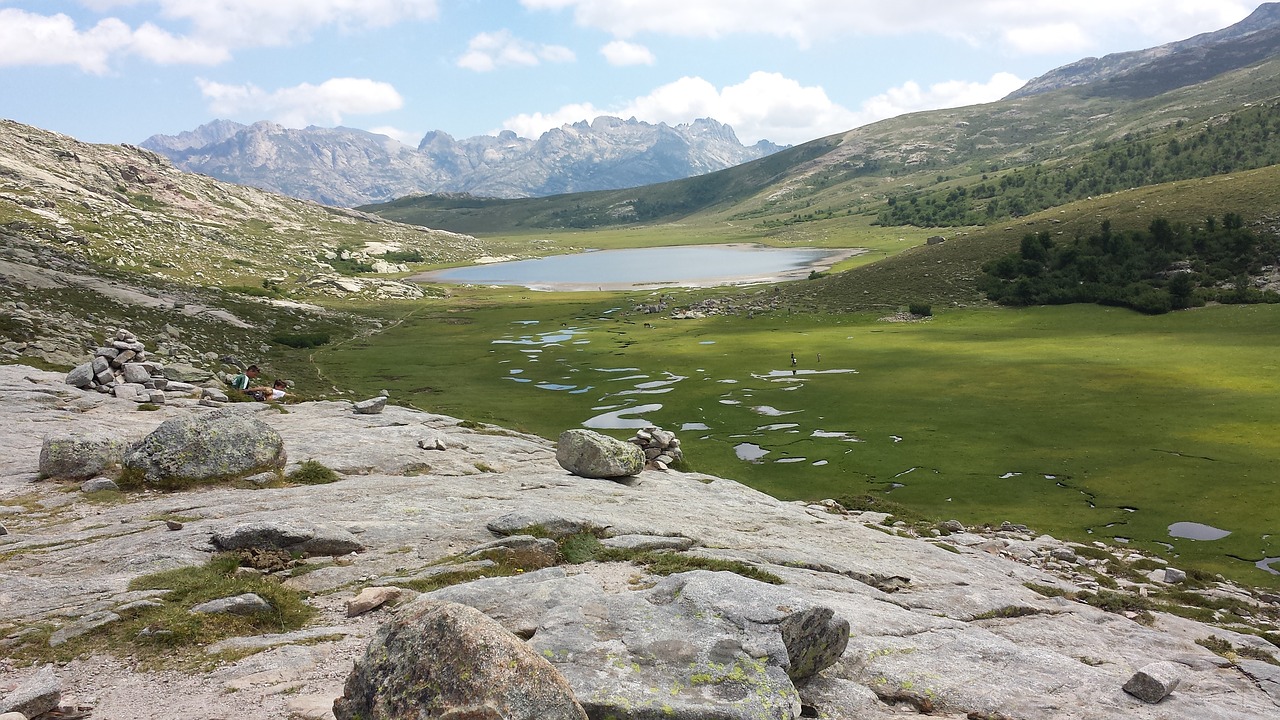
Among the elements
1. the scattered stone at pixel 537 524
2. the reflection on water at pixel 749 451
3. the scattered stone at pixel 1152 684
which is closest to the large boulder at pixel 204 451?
the scattered stone at pixel 537 524

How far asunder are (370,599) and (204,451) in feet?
40.1

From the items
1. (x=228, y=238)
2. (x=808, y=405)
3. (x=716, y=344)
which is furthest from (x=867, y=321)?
(x=228, y=238)

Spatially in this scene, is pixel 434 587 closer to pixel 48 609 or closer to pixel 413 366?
pixel 48 609

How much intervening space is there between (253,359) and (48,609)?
68601mm

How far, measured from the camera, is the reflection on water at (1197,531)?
102ft

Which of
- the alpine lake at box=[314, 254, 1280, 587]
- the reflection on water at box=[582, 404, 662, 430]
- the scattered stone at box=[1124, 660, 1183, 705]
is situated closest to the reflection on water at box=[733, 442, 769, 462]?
the alpine lake at box=[314, 254, 1280, 587]

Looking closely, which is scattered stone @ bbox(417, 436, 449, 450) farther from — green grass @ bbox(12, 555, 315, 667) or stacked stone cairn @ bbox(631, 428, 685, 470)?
green grass @ bbox(12, 555, 315, 667)

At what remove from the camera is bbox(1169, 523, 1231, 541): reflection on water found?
102 feet

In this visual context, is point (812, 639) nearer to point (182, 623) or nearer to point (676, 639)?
point (676, 639)

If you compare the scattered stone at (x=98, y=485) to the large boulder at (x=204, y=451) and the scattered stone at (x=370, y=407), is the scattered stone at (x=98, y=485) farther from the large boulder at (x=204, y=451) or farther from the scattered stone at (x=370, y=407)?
the scattered stone at (x=370, y=407)

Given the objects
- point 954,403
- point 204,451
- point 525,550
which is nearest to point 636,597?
point 525,550

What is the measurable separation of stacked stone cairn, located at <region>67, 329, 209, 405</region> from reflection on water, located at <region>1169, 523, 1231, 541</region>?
49395 mm

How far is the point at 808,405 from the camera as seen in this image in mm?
59375

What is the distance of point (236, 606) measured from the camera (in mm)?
13383
